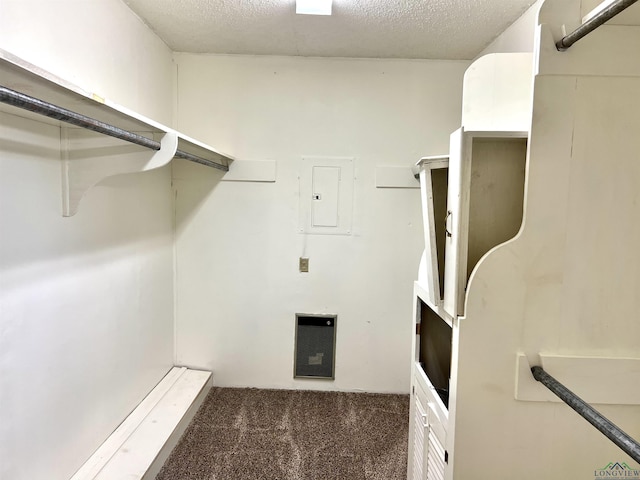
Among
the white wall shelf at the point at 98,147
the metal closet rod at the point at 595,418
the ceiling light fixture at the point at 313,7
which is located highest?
the ceiling light fixture at the point at 313,7

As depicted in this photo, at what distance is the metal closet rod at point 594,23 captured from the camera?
656mm

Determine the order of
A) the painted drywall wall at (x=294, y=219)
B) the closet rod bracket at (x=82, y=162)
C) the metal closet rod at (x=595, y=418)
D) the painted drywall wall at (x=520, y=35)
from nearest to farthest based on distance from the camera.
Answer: the metal closet rod at (x=595, y=418), the closet rod bracket at (x=82, y=162), the painted drywall wall at (x=520, y=35), the painted drywall wall at (x=294, y=219)

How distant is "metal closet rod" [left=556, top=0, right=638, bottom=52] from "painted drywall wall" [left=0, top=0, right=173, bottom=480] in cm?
150

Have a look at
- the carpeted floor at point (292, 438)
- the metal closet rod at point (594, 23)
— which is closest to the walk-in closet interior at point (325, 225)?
the metal closet rod at point (594, 23)

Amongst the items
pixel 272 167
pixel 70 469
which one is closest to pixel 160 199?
pixel 272 167

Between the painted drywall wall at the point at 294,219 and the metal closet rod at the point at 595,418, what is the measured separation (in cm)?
142

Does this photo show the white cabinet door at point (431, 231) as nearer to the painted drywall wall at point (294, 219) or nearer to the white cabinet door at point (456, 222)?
the white cabinet door at point (456, 222)

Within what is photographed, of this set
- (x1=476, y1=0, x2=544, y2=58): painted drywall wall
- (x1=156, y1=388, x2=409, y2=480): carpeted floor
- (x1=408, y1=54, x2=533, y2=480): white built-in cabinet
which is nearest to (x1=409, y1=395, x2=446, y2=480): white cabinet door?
(x1=408, y1=54, x2=533, y2=480): white built-in cabinet

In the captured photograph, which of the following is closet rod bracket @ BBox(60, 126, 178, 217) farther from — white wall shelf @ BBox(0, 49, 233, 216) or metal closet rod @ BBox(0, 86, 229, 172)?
metal closet rod @ BBox(0, 86, 229, 172)

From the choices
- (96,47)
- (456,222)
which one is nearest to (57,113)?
(96,47)

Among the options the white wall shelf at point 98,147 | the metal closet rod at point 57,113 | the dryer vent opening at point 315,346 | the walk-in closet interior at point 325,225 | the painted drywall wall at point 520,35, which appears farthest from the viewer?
the dryer vent opening at point 315,346

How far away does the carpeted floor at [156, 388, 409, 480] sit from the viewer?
167 centimetres

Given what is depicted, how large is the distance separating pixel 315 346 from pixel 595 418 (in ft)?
5.92

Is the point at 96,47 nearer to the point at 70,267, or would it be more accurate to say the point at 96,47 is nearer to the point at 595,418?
the point at 70,267
